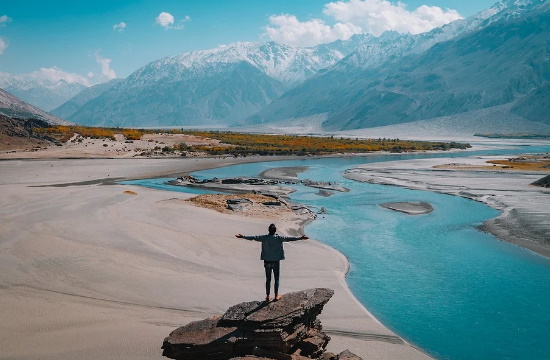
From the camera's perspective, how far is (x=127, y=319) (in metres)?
11.6

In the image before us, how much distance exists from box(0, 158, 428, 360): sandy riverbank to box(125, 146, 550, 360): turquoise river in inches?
43.2

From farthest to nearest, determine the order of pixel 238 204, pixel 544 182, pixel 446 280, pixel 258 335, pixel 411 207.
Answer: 1. pixel 544 182
2. pixel 411 207
3. pixel 238 204
4. pixel 446 280
5. pixel 258 335

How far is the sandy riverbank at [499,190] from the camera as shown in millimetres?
24312

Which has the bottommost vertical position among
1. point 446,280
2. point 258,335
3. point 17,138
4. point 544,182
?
point 446,280

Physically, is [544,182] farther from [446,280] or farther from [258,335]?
[258,335]

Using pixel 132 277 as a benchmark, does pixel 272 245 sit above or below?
above

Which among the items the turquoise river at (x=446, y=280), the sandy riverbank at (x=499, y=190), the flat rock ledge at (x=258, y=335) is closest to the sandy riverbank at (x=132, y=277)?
the turquoise river at (x=446, y=280)

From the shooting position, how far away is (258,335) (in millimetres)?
8922

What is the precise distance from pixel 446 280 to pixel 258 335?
34.5 feet

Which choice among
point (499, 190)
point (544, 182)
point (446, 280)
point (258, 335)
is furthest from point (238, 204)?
point (544, 182)

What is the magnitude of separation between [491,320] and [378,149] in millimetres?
91307

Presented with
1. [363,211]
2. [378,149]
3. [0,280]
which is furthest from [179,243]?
[378,149]

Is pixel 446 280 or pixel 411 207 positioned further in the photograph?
pixel 411 207

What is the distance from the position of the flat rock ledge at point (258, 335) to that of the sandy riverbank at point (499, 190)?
50.7ft
